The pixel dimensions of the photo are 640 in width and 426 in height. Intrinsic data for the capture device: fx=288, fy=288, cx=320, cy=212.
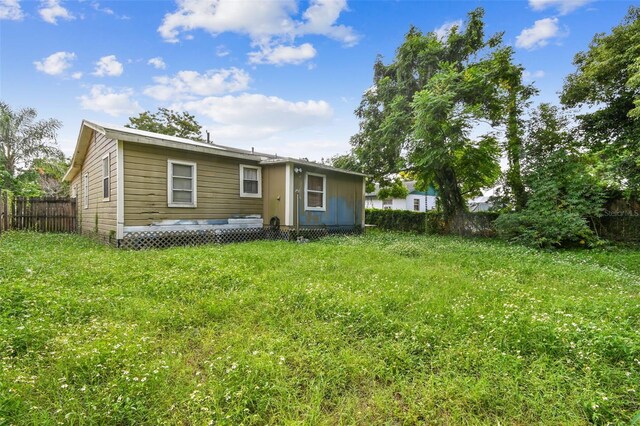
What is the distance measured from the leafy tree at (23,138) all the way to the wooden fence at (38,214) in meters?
8.40

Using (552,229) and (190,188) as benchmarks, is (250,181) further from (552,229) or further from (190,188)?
(552,229)

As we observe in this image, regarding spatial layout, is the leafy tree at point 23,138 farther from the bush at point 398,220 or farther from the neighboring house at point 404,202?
the neighboring house at point 404,202

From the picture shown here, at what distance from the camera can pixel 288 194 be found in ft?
30.8

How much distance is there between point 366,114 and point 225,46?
6918mm

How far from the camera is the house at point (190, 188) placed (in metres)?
7.53

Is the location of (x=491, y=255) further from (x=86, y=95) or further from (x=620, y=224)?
(x=86, y=95)

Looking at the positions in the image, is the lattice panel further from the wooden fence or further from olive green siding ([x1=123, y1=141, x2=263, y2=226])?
the wooden fence

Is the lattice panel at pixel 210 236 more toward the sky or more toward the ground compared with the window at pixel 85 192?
more toward the ground

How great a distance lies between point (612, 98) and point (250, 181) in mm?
13175

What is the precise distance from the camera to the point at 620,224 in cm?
1012

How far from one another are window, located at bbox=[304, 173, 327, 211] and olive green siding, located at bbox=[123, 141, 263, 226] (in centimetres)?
194

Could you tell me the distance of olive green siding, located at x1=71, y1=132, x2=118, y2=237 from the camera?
778 cm

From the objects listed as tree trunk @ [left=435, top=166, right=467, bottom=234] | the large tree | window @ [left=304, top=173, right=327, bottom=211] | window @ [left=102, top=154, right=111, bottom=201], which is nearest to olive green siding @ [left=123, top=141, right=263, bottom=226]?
window @ [left=102, top=154, right=111, bottom=201]

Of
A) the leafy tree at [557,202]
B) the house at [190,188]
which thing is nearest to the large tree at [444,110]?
the leafy tree at [557,202]
